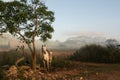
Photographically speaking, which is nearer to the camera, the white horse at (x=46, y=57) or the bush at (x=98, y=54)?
the white horse at (x=46, y=57)

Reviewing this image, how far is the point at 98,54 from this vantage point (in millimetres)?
30391

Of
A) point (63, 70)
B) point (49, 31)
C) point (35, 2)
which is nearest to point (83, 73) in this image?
point (63, 70)

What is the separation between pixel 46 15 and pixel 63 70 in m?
4.72

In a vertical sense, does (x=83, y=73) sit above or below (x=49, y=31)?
below

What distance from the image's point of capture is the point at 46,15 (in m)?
24.7

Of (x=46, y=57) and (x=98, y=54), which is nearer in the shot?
(x=46, y=57)

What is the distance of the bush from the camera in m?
29.0

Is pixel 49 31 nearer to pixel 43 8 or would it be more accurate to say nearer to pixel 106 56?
pixel 43 8

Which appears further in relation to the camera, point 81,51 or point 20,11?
point 81,51

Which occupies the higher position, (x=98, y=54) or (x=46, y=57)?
(x=98, y=54)

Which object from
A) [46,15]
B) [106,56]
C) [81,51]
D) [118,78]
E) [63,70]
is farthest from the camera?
[81,51]

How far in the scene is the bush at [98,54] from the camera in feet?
95.0

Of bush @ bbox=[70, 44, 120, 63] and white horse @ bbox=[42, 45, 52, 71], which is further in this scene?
bush @ bbox=[70, 44, 120, 63]

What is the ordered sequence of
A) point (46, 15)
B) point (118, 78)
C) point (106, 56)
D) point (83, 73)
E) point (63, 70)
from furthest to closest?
point (106, 56) < point (46, 15) < point (63, 70) < point (83, 73) < point (118, 78)
